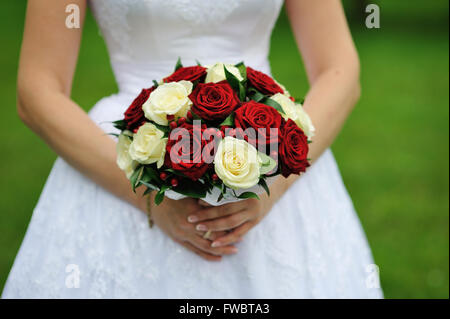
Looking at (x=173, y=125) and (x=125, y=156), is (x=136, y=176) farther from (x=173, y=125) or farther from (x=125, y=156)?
(x=173, y=125)

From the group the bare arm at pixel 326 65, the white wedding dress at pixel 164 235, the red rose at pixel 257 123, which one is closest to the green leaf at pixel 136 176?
the red rose at pixel 257 123

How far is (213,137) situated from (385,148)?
637 cm

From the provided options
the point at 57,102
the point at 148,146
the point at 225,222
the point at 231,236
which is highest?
the point at 148,146

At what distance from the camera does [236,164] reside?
1.53 meters

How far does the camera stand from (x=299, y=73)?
10.8 m

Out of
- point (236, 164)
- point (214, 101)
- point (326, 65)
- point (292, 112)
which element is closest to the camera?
point (236, 164)

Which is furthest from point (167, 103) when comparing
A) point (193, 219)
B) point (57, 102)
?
point (57, 102)

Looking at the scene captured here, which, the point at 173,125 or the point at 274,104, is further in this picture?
the point at 274,104

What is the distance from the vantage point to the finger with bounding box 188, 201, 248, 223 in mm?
1964

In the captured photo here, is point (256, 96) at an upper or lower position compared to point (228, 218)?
upper

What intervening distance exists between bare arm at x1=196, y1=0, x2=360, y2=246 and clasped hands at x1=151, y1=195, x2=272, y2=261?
0.15m

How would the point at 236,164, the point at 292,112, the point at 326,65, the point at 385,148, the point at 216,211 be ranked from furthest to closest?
1. the point at 385,148
2. the point at 326,65
3. the point at 216,211
4. the point at 292,112
5. the point at 236,164

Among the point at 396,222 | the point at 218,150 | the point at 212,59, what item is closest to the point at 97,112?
the point at 212,59

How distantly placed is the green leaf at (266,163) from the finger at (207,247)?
62 cm
